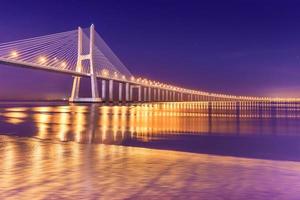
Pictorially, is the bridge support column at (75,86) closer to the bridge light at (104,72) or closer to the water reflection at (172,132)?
the bridge light at (104,72)

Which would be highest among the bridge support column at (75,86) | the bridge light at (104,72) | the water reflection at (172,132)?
the bridge light at (104,72)

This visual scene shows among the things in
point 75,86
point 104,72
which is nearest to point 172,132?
point 75,86

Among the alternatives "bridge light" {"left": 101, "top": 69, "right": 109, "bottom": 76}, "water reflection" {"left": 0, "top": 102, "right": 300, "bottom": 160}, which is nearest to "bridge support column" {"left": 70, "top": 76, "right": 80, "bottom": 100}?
"bridge light" {"left": 101, "top": 69, "right": 109, "bottom": 76}

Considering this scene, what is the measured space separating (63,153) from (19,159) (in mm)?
1104

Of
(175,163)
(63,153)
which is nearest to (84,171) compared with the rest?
(175,163)

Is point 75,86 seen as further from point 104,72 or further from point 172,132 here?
point 172,132

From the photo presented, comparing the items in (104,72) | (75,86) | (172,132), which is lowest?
(172,132)

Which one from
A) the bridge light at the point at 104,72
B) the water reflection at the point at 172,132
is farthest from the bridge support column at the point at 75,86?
the water reflection at the point at 172,132

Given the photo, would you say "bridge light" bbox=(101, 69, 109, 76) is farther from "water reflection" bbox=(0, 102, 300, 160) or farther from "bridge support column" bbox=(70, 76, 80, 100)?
"water reflection" bbox=(0, 102, 300, 160)

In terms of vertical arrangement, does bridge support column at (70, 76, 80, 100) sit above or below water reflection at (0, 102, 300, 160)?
above

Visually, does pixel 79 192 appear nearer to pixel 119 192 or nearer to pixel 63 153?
pixel 119 192

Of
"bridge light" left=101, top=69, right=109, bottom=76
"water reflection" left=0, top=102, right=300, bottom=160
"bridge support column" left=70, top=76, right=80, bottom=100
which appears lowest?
"water reflection" left=0, top=102, right=300, bottom=160

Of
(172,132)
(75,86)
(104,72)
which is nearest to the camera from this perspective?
(172,132)

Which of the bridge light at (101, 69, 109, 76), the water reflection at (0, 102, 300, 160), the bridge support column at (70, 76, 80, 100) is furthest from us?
the bridge light at (101, 69, 109, 76)
